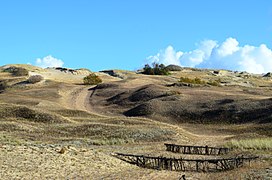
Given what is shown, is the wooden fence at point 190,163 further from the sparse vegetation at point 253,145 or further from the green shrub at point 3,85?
the green shrub at point 3,85

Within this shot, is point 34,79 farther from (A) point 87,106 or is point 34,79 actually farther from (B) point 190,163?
(B) point 190,163

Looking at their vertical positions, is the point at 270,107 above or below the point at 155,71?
below

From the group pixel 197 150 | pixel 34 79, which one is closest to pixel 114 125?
pixel 197 150

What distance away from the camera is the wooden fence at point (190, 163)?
26.5m

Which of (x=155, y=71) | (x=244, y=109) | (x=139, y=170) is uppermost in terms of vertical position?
(x=155, y=71)

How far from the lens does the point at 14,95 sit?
82500mm

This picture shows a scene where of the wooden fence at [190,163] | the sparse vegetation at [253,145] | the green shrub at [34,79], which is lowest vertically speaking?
the wooden fence at [190,163]

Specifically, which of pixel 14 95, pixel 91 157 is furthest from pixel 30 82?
pixel 91 157

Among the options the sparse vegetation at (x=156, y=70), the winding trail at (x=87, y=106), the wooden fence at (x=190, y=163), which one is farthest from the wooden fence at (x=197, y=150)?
the sparse vegetation at (x=156, y=70)

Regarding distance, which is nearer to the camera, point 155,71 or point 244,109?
point 244,109

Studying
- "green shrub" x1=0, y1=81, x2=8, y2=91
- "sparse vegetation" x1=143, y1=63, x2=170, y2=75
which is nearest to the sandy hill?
"green shrub" x1=0, y1=81, x2=8, y2=91

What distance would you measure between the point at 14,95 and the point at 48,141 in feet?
147

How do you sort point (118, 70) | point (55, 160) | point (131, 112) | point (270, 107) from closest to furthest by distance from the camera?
point (55, 160), point (270, 107), point (131, 112), point (118, 70)

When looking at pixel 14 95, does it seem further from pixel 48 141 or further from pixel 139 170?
pixel 139 170
